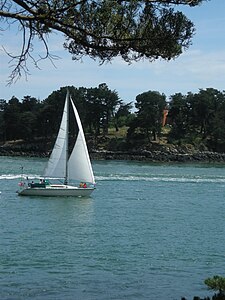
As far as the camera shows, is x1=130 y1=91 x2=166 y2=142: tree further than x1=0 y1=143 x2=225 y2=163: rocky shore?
Yes

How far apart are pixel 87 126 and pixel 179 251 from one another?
10706 cm

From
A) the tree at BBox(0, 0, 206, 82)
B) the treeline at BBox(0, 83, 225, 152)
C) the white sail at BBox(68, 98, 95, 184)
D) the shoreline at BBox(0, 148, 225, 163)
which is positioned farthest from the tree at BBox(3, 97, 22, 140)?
the tree at BBox(0, 0, 206, 82)

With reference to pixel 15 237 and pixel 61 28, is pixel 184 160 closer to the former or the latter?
pixel 15 237

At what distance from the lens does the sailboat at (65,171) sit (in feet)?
141

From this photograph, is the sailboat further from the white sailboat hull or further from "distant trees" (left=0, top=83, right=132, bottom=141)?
"distant trees" (left=0, top=83, right=132, bottom=141)

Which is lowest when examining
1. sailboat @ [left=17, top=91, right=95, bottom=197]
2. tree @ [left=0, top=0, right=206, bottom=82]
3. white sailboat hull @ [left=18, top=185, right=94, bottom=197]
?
white sailboat hull @ [left=18, top=185, right=94, bottom=197]

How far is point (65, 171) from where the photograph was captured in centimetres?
4534

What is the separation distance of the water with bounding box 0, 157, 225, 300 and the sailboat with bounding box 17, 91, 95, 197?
0.97m

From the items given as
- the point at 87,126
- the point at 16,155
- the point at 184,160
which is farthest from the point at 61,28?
the point at 87,126

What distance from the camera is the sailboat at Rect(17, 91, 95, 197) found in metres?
42.9

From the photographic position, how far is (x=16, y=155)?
374 ft

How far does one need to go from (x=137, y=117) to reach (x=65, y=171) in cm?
7199

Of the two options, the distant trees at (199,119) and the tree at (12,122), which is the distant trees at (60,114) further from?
the distant trees at (199,119)

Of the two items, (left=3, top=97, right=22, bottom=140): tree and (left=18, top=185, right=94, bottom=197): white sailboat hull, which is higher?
(left=3, top=97, right=22, bottom=140): tree
